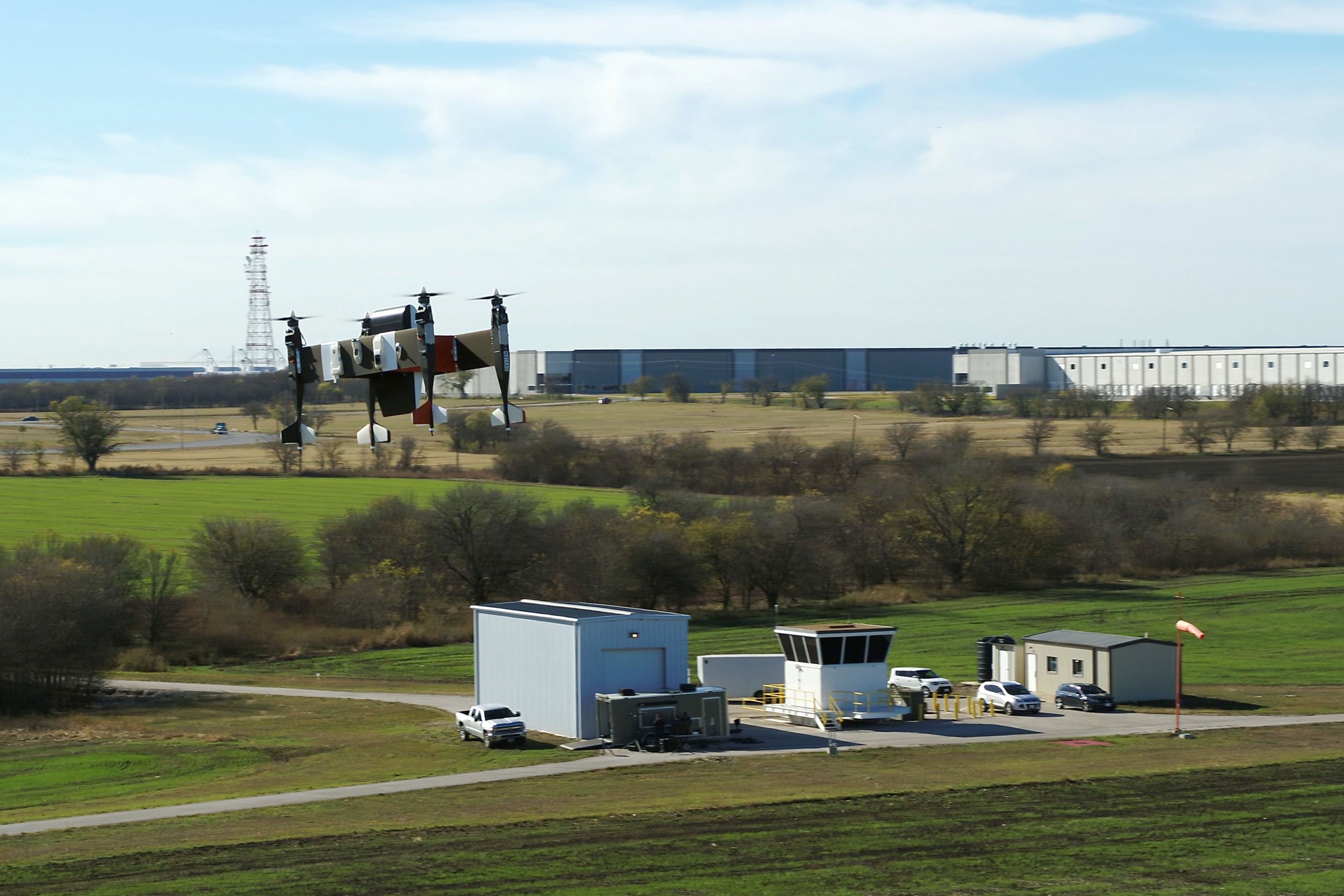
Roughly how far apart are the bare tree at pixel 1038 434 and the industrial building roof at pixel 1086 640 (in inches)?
2685

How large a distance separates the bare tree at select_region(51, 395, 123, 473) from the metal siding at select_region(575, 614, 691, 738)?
256 ft

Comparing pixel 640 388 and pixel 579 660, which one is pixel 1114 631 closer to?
pixel 579 660

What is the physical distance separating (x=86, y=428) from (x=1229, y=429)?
338ft

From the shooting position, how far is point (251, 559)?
80375 mm

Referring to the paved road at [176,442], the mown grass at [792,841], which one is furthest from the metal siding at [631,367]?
the mown grass at [792,841]

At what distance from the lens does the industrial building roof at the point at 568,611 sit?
157 ft

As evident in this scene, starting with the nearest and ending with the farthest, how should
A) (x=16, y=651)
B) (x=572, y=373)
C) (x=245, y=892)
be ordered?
(x=245, y=892) < (x=16, y=651) < (x=572, y=373)

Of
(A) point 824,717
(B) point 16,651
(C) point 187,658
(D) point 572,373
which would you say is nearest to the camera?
(A) point 824,717

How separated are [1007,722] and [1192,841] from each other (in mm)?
19865

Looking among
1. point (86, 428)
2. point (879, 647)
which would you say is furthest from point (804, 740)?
point (86, 428)

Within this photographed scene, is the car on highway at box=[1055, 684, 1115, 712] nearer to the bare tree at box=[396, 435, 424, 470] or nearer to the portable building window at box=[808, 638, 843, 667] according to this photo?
the portable building window at box=[808, 638, 843, 667]

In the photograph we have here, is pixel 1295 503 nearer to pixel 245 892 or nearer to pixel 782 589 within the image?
pixel 782 589

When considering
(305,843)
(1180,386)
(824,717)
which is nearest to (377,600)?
(824,717)

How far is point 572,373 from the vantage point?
521 feet
